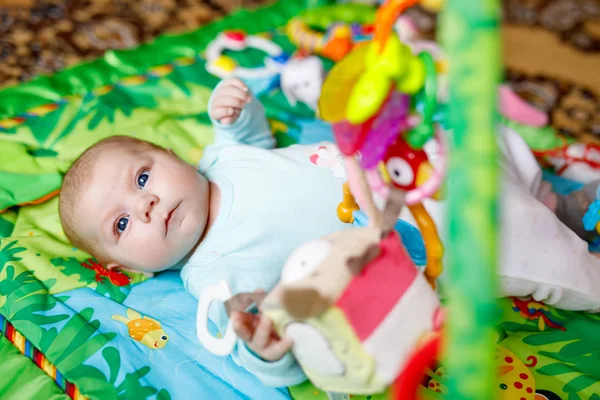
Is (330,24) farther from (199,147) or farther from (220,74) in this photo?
(199,147)

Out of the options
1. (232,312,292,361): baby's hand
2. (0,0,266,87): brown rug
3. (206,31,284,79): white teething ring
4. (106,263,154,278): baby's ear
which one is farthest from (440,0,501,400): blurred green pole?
(0,0,266,87): brown rug

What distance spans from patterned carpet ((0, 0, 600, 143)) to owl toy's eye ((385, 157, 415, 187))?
37.3 inches

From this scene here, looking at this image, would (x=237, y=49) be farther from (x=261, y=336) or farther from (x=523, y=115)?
(x=261, y=336)

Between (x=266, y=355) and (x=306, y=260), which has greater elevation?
(x=306, y=260)

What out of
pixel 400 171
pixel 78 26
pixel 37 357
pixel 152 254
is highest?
pixel 400 171

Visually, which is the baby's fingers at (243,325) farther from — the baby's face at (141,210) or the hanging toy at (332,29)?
the hanging toy at (332,29)

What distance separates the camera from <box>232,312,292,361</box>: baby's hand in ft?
2.15

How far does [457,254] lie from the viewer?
42 cm

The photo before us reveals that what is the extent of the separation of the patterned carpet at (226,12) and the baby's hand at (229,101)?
2.32 feet

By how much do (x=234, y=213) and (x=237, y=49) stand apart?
680mm

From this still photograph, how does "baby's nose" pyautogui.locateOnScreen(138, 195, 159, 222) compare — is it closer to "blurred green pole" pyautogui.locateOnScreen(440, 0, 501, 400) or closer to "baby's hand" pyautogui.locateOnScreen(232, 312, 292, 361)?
"baby's hand" pyautogui.locateOnScreen(232, 312, 292, 361)

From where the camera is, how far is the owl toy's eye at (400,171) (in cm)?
66

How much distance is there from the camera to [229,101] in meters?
1.04

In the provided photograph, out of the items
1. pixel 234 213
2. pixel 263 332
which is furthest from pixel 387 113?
pixel 234 213
